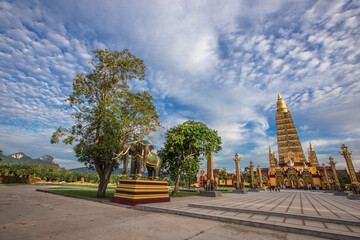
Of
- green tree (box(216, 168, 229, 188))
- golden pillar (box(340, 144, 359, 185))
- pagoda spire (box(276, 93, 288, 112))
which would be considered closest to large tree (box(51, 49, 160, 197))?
golden pillar (box(340, 144, 359, 185))

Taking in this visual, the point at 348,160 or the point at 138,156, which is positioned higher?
the point at 348,160

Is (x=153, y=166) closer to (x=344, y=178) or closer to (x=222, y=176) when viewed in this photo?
(x=222, y=176)

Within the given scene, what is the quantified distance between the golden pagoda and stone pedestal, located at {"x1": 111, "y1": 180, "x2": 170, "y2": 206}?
56147mm

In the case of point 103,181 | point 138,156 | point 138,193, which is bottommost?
point 138,193

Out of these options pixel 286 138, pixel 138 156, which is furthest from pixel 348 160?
pixel 286 138

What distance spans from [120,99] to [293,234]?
11.9 m

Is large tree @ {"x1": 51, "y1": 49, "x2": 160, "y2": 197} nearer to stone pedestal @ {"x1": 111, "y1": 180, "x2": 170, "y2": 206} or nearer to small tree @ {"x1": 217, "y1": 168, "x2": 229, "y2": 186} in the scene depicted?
stone pedestal @ {"x1": 111, "y1": 180, "x2": 170, "y2": 206}

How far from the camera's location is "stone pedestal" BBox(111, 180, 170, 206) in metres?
7.91

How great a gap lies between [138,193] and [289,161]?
223 ft

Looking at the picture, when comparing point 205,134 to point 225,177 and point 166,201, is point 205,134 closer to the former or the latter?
→ point 166,201

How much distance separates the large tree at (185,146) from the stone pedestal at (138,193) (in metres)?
5.74

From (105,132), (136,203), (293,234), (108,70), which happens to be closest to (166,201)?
(136,203)

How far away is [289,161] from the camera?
5978cm

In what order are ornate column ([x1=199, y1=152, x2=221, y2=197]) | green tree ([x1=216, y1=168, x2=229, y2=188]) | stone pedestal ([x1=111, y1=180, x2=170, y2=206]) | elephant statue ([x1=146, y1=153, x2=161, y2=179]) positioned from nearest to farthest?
1. stone pedestal ([x1=111, y1=180, x2=170, y2=206])
2. elephant statue ([x1=146, y1=153, x2=161, y2=179])
3. ornate column ([x1=199, y1=152, x2=221, y2=197])
4. green tree ([x1=216, y1=168, x2=229, y2=188])
